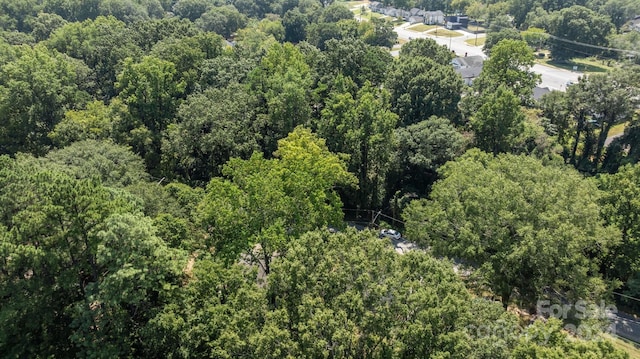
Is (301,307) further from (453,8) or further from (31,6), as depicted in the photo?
(453,8)

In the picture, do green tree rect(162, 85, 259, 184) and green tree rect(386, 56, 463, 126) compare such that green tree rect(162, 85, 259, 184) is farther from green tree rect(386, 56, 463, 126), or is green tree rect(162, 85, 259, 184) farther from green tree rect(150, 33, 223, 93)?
green tree rect(386, 56, 463, 126)

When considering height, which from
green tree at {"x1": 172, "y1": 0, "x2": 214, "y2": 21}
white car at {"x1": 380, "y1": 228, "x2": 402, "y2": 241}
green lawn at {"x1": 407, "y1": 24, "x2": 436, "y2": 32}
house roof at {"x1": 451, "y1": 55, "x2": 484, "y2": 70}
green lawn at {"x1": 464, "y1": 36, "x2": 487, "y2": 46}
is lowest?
white car at {"x1": 380, "y1": 228, "x2": 402, "y2": 241}

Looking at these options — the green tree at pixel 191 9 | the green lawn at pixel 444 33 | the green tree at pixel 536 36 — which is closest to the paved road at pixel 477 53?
the green lawn at pixel 444 33

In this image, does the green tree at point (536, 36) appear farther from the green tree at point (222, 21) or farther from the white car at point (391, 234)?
the white car at point (391, 234)

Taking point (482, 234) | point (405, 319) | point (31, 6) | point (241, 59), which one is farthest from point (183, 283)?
point (31, 6)

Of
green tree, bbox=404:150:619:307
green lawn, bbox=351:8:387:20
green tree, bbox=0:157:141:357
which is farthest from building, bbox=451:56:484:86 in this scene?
green tree, bbox=0:157:141:357

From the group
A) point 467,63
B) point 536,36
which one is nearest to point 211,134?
point 467,63

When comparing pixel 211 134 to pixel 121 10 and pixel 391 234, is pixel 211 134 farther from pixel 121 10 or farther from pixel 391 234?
pixel 121 10
